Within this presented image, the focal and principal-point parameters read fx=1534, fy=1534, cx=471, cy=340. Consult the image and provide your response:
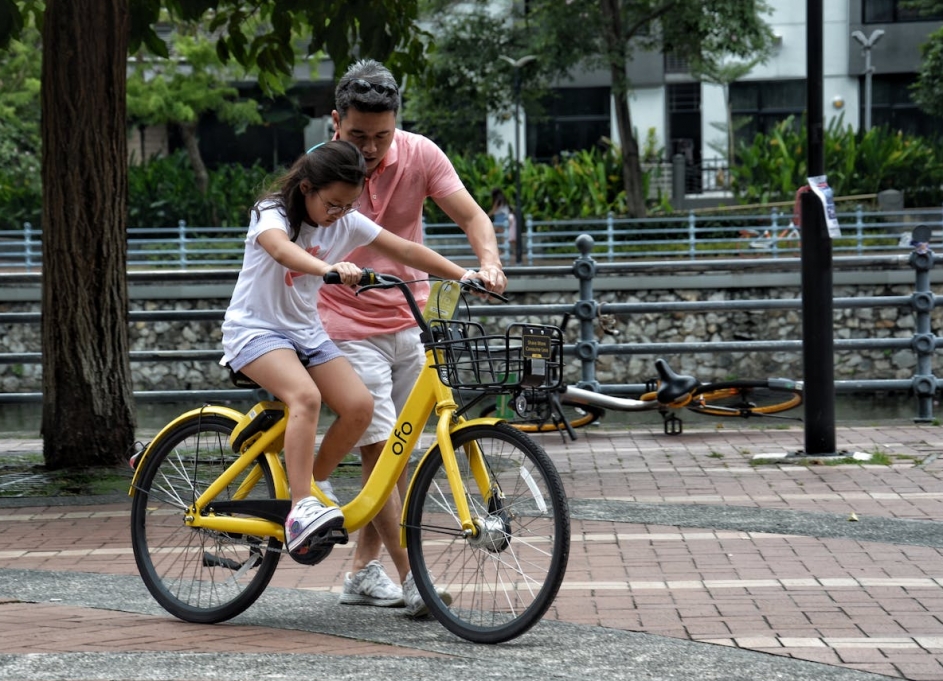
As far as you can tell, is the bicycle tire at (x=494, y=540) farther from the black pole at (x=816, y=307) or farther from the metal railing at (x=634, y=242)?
the metal railing at (x=634, y=242)

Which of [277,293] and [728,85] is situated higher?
[728,85]

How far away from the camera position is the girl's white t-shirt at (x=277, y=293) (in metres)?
4.81

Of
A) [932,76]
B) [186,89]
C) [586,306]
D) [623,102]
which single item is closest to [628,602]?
[586,306]

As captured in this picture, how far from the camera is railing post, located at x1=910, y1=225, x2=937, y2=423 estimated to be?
416 inches

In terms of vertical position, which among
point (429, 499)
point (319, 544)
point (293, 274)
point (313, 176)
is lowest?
point (319, 544)

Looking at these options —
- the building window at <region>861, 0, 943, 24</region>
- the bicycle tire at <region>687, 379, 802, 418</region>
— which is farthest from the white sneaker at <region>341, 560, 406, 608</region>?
the building window at <region>861, 0, 943, 24</region>

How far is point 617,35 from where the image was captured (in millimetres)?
31766

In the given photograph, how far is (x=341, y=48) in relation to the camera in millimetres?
9516

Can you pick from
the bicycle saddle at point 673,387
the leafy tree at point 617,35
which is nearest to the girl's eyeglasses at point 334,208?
the bicycle saddle at point 673,387

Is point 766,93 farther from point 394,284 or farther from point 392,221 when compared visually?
point 394,284

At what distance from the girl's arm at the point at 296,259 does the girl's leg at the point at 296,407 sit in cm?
30

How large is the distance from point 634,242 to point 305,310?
2137 cm

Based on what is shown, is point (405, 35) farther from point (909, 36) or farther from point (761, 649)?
point (909, 36)

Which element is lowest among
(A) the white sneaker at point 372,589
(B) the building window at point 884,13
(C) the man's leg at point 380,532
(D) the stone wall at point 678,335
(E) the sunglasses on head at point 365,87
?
(D) the stone wall at point 678,335
